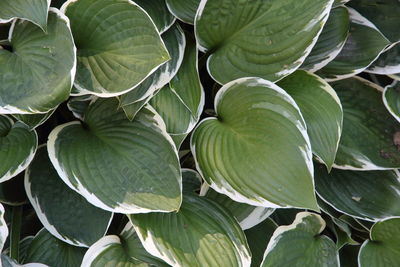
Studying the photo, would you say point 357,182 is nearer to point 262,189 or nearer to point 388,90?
point 388,90

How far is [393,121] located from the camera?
1.05 metres

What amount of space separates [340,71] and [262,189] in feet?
1.26

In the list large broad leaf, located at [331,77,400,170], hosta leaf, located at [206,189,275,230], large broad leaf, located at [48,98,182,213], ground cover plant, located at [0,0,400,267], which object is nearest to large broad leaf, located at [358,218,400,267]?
ground cover plant, located at [0,0,400,267]

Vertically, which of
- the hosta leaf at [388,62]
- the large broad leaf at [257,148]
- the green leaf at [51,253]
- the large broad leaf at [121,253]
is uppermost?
the hosta leaf at [388,62]

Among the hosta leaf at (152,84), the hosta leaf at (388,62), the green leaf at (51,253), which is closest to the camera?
the hosta leaf at (152,84)

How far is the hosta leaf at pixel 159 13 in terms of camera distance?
0.99 metres

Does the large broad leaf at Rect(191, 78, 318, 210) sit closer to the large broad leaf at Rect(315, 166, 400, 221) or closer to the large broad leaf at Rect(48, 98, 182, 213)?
the large broad leaf at Rect(48, 98, 182, 213)

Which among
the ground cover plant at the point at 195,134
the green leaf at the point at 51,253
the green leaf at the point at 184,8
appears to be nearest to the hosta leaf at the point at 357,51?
the ground cover plant at the point at 195,134

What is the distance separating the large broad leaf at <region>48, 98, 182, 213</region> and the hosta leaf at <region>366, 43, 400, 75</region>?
1.72 feet

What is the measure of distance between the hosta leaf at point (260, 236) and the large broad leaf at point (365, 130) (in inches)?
7.6

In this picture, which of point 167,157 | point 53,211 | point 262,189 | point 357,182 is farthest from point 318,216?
point 53,211

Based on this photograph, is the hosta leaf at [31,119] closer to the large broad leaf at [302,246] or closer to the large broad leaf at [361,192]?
the large broad leaf at [302,246]

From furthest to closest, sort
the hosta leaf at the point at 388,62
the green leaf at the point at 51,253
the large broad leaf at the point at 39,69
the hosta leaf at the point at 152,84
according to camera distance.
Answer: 1. the hosta leaf at the point at 388,62
2. the green leaf at the point at 51,253
3. the hosta leaf at the point at 152,84
4. the large broad leaf at the point at 39,69

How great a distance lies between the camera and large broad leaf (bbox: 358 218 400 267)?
991mm
